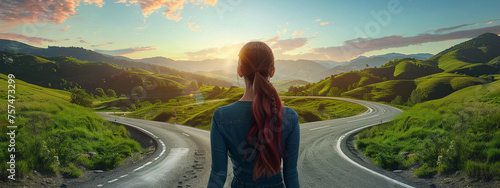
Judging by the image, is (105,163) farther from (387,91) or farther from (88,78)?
(88,78)

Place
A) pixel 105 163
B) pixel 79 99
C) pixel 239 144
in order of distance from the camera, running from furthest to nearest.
Result: 1. pixel 79 99
2. pixel 105 163
3. pixel 239 144

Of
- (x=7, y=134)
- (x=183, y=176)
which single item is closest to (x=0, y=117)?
(x=7, y=134)

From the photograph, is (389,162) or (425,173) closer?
(425,173)

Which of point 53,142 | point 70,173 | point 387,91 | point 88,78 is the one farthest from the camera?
point 88,78

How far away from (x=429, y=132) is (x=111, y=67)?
220 m

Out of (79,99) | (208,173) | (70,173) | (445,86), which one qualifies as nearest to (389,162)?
(208,173)

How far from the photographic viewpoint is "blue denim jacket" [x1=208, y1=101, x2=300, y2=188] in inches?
74.7

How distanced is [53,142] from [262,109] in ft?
39.7

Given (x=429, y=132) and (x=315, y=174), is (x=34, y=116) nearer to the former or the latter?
(x=315, y=174)

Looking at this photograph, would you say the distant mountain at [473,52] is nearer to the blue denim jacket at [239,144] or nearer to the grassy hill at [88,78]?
the grassy hill at [88,78]

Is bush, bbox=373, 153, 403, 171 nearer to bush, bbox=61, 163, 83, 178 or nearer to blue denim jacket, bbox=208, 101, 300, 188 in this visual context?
blue denim jacket, bbox=208, 101, 300, 188

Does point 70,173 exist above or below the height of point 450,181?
below

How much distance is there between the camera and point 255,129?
1.89m

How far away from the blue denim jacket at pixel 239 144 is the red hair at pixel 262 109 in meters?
0.07
